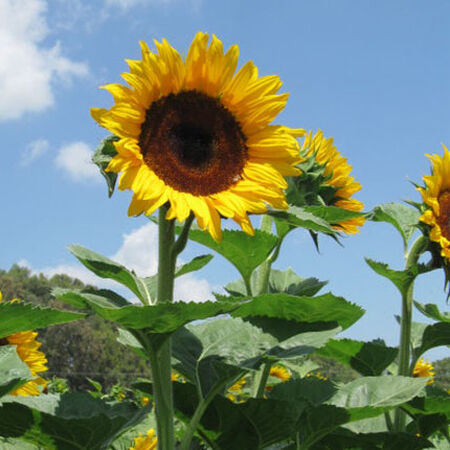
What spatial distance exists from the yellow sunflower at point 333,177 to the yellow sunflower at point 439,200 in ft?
0.91

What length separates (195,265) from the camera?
7.72ft

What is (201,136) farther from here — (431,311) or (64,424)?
(431,311)

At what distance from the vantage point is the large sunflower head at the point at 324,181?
252 cm

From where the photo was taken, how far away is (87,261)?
77.9 inches

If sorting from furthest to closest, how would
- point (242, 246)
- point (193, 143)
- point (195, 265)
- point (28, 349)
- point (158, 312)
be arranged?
point (28, 349), point (242, 246), point (195, 265), point (193, 143), point (158, 312)

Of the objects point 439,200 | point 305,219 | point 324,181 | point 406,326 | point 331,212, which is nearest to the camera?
point 305,219

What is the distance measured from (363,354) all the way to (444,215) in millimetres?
685

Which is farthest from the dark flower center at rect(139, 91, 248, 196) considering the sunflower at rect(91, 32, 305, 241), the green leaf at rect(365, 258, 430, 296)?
the green leaf at rect(365, 258, 430, 296)

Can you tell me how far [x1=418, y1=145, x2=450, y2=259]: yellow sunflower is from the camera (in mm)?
2881

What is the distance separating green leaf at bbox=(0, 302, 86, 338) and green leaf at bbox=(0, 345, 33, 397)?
0.16 meters

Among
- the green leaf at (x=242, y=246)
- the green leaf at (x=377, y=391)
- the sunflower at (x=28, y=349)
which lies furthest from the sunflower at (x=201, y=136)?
the sunflower at (x=28, y=349)

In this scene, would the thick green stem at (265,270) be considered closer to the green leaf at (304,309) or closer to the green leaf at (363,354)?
the green leaf at (363,354)

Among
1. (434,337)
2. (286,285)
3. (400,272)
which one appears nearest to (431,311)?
(434,337)

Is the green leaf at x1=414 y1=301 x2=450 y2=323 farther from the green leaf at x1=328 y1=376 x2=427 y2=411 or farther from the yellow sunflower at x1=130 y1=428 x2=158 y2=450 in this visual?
the yellow sunflower at x1=130 y1=428 x2=158 y2=450
